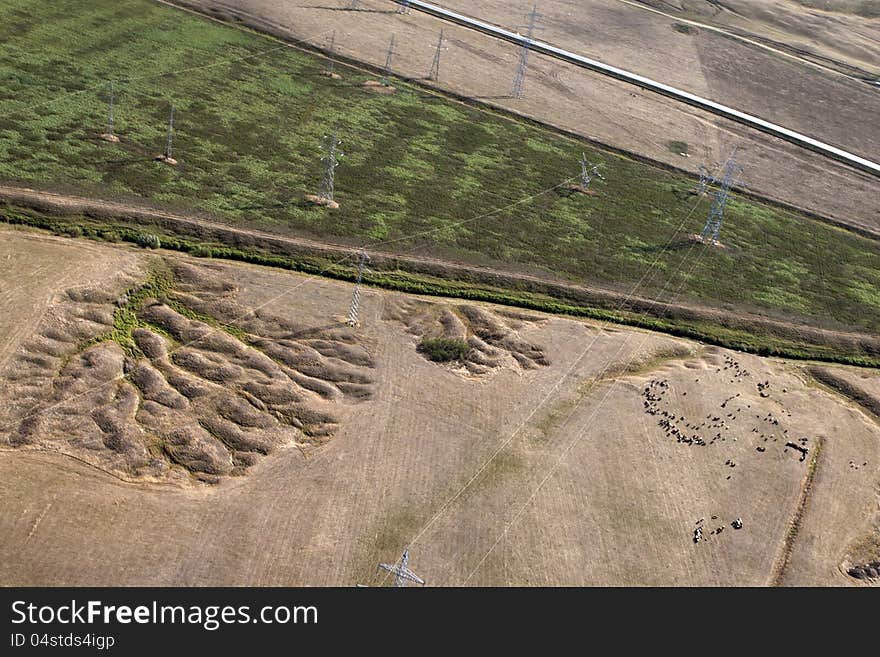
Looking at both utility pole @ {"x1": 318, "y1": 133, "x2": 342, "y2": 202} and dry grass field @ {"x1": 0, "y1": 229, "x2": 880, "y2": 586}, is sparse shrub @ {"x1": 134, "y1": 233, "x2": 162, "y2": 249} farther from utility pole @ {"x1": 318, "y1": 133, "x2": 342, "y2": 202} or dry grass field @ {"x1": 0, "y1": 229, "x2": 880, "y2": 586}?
utility pole @ {"x1": 318, "y1": 133, "x2": 342, "y2": 202}

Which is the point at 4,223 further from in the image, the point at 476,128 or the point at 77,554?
the point at 476,128

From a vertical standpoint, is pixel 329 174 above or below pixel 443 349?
above

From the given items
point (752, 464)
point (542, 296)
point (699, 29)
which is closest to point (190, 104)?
point (542, 296)

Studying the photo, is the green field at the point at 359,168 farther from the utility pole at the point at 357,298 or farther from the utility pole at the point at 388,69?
the utility pole at the point at 357,298

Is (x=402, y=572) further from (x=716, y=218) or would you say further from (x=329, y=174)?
(x=716, y=218)

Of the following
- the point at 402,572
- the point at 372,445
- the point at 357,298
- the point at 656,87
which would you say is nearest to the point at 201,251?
the point at 357,298
